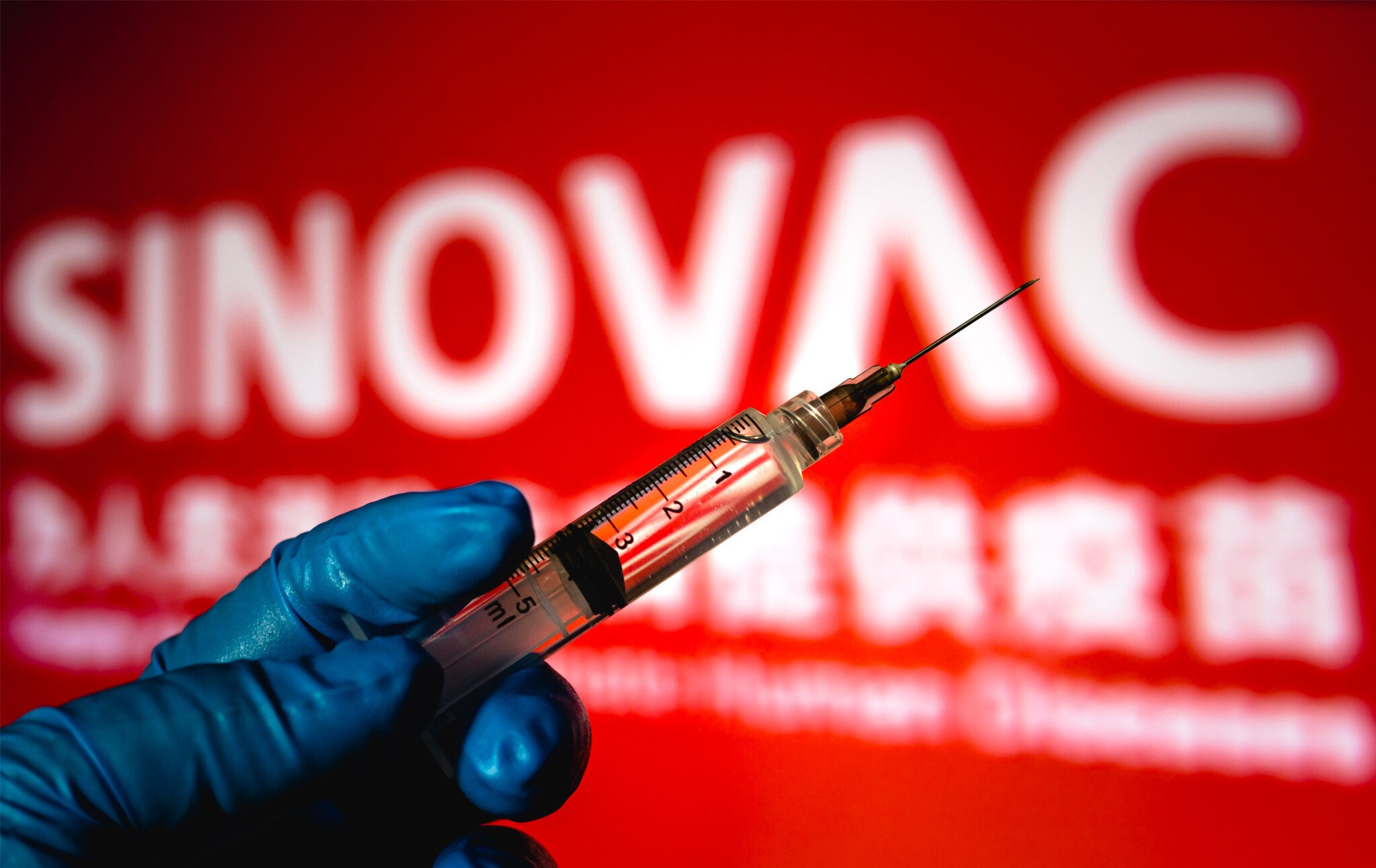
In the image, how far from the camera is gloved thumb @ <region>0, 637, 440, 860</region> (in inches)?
18.9

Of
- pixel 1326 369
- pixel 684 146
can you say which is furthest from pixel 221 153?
pixel 1326 369

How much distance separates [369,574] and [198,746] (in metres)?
0.19

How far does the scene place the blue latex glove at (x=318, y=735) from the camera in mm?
488

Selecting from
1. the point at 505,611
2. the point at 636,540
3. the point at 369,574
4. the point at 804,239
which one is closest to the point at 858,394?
the point at 636,540

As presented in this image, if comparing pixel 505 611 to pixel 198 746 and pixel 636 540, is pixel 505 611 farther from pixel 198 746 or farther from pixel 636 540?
pixel 198 746

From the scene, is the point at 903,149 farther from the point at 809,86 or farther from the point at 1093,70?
the point at 1093,70

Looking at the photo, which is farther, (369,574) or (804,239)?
(804,239)

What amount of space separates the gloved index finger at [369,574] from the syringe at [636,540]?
0.12 feet

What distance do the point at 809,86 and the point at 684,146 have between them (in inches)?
9.4

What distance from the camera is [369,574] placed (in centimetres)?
66

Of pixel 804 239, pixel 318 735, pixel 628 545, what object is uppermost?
pixel 804 239

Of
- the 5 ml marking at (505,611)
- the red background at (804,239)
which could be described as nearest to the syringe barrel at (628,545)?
the 5 ml marking at (505,611)

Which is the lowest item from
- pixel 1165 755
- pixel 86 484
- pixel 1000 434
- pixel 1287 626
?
pixel 1165 755

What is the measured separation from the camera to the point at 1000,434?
3.81 feet
